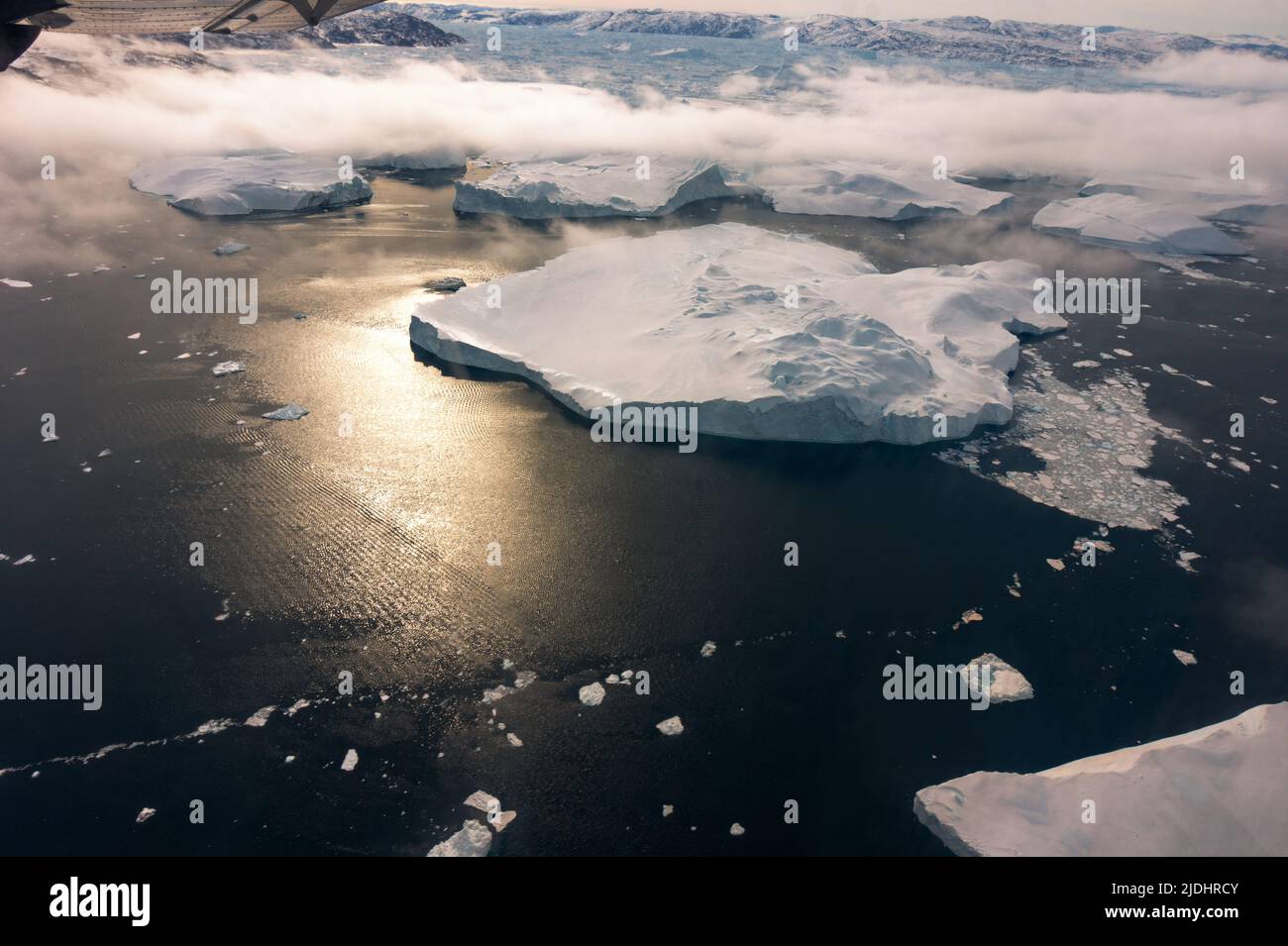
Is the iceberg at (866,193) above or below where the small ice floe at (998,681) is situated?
above

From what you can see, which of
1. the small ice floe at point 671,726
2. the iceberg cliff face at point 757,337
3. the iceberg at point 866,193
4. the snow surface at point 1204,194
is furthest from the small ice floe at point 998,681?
the snow surface at point 1204,194

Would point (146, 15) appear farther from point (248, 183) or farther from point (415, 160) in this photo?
point (415, 160)

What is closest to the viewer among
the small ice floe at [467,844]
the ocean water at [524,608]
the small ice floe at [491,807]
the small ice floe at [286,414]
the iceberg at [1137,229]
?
the small ice floe at [467,844]

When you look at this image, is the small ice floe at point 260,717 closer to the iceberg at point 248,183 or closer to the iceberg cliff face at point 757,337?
the iceberg cliff face at point 757,337

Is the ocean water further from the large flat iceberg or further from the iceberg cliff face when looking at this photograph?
the iceberg cliff face

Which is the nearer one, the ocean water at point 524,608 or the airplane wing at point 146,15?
the airplane wing at point 146,15
